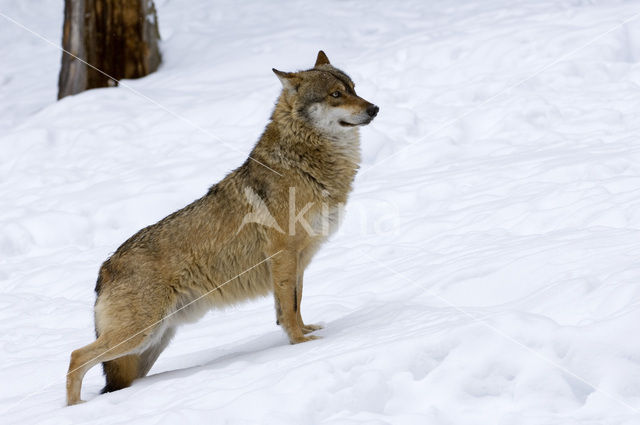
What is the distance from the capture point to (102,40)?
1151 centimetres

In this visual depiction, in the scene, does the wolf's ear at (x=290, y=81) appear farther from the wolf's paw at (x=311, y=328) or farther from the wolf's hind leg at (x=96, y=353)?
the wolf's hind leg at (x=96, y=353)

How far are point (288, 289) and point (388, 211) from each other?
9.98 ft

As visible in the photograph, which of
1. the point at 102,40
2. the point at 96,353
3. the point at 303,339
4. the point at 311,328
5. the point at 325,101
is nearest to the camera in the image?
the point at 96,353

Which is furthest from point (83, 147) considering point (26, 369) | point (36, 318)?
point (26, 369)

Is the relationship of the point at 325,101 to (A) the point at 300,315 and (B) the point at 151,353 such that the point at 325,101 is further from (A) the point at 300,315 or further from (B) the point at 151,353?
(B) the point at 151,353

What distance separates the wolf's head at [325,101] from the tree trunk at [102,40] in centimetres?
721

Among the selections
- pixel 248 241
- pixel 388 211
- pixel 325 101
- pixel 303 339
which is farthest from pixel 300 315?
pixel 388 211

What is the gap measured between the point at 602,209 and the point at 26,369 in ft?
15.7

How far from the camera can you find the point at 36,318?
6.84m

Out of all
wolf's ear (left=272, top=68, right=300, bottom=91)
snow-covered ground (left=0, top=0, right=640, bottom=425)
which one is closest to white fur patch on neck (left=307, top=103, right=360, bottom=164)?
wolf's ear (left=272, top=68, right=300, bottom=91)

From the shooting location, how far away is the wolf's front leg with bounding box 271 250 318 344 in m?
4.81

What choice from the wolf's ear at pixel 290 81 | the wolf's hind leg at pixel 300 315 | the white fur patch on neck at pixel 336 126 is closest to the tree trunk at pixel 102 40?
the wolf's ear at pixel 290 81

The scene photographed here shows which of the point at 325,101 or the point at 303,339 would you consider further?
the point at 325,101

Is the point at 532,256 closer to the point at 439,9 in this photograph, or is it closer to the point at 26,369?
the point at 26,369
